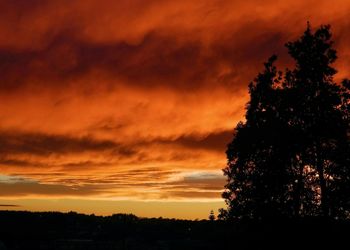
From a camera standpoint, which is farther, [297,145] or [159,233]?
[159,233]

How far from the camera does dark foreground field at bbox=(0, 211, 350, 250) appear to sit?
32438mm

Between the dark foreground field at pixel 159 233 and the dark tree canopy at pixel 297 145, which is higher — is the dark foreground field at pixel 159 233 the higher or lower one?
the lower one

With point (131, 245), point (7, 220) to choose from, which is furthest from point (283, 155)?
point (7, 220)

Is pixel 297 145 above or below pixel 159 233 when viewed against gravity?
above

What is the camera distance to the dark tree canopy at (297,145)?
3359 centimetres

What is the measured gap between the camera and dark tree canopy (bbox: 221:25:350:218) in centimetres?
3359

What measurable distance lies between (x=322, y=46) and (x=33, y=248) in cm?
4554

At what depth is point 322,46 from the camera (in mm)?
35594

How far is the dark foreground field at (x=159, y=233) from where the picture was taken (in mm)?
32438

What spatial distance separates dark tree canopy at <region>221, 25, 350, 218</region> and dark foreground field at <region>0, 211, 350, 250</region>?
1.10 m

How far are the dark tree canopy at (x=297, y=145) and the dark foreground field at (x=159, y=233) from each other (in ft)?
3.60

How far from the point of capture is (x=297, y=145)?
1350 inches

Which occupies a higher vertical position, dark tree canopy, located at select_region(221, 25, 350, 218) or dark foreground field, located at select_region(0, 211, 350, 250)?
dark tree canopy, located at select_region(221, 25, 350, 218)

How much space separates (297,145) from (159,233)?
54920 mm
